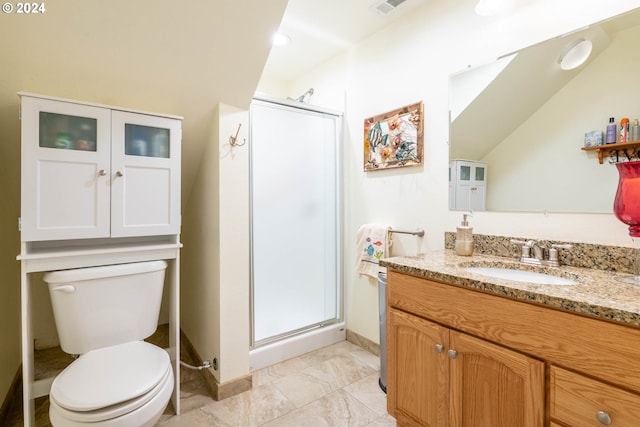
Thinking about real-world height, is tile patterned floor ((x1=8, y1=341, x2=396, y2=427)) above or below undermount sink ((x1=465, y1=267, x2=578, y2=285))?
below

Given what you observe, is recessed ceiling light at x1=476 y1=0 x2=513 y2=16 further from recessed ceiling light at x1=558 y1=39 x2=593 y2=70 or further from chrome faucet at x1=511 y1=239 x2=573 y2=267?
chrome faucet at x1=511 y1=239 x2=573 y2=267

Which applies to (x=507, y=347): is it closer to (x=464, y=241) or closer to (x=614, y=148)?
(x=464, y=241)

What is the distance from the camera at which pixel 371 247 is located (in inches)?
88.4

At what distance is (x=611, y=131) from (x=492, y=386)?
3.76 ft

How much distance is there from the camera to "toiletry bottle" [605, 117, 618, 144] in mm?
1278

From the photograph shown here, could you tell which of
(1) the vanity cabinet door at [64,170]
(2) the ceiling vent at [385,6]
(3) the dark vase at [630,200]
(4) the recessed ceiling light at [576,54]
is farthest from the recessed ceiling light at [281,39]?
(3) the dark vase at [630,200]

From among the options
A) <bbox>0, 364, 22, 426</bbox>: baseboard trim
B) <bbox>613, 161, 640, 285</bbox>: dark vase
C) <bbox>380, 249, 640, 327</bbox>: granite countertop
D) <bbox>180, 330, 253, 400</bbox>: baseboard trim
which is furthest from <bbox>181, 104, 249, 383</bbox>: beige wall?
<bbox>613, 161, 640, 285</bbox>: dark vase

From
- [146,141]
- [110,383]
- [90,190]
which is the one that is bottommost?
[110,383]

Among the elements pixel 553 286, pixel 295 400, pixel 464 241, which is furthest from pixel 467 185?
pixel 295 400

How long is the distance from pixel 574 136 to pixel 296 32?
1.92 metres

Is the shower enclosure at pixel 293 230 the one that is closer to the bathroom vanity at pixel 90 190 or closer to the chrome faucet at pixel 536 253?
the bathroom vanity at pixel 90 190

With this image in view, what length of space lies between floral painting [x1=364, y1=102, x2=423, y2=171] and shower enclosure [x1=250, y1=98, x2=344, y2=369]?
1.10 feet

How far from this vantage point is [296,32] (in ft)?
7.66

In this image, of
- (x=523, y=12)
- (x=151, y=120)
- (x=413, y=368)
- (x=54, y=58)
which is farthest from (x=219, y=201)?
(x=523, y=12)
